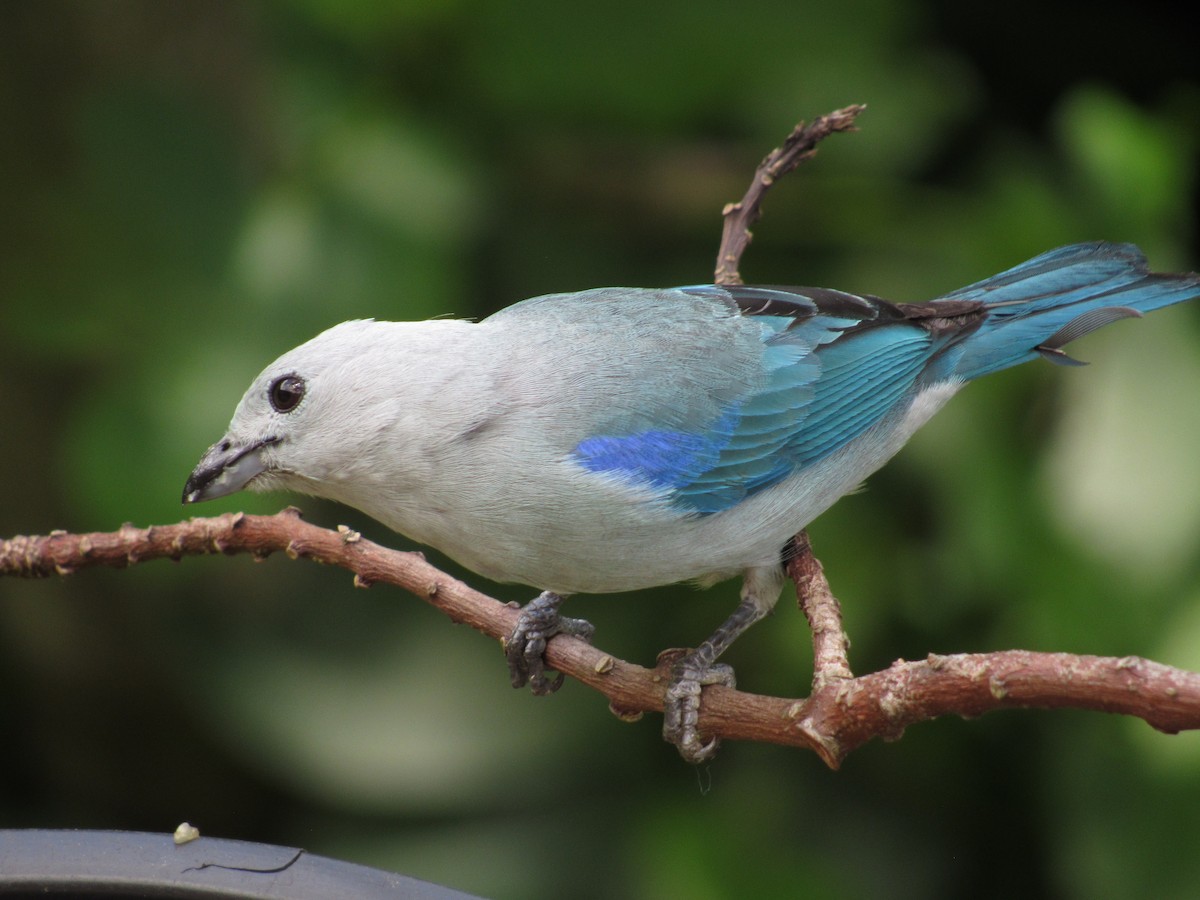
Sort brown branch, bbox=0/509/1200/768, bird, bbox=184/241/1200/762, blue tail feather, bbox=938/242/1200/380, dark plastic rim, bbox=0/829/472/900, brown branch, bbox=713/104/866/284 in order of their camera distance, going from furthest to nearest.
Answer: blue tail feather, bbox=938/242/1200/380 < brown branch, bbox=713/104/866/284 < bird, bbox=184/241/1200/762 < dark plastic rim, bbox=0/829/472/900 < brown branch, bbox=0/509/1200/768

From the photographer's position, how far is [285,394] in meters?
2.62

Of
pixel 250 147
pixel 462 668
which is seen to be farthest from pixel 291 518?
pixel 250 147

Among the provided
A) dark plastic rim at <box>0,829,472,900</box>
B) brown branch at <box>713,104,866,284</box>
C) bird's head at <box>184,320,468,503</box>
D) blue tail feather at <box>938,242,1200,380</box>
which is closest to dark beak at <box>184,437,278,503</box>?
bird's head at <box>184,320,468,503</box>

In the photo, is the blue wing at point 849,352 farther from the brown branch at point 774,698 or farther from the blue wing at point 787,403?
the brown branch at point 774,698

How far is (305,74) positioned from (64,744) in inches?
107

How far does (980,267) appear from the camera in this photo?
407 centimetres

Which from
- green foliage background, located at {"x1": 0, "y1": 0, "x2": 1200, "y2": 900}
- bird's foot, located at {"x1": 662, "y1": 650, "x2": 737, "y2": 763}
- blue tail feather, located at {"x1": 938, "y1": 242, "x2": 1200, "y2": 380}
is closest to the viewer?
bird's foot, located at {"x1": 662, "y1": 650, "x2": 737, "y2": 763}

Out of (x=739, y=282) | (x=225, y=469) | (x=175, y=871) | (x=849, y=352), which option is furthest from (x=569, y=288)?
(x=175, y=871)

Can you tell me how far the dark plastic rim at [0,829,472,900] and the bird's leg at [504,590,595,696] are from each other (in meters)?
0.66

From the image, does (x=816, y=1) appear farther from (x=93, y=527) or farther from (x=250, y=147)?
(x=93, y=527)

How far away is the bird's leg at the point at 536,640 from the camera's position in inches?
102

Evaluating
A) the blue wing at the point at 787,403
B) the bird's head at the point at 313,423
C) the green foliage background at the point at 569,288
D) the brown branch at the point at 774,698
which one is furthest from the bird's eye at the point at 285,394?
the green foliage background at the point at 569,288

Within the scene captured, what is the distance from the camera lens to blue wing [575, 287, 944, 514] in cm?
273

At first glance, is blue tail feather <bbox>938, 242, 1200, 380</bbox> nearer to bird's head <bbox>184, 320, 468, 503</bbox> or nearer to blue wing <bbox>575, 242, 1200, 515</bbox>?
blue wing <bbox>575, 242, 1200, 515</bbox>
